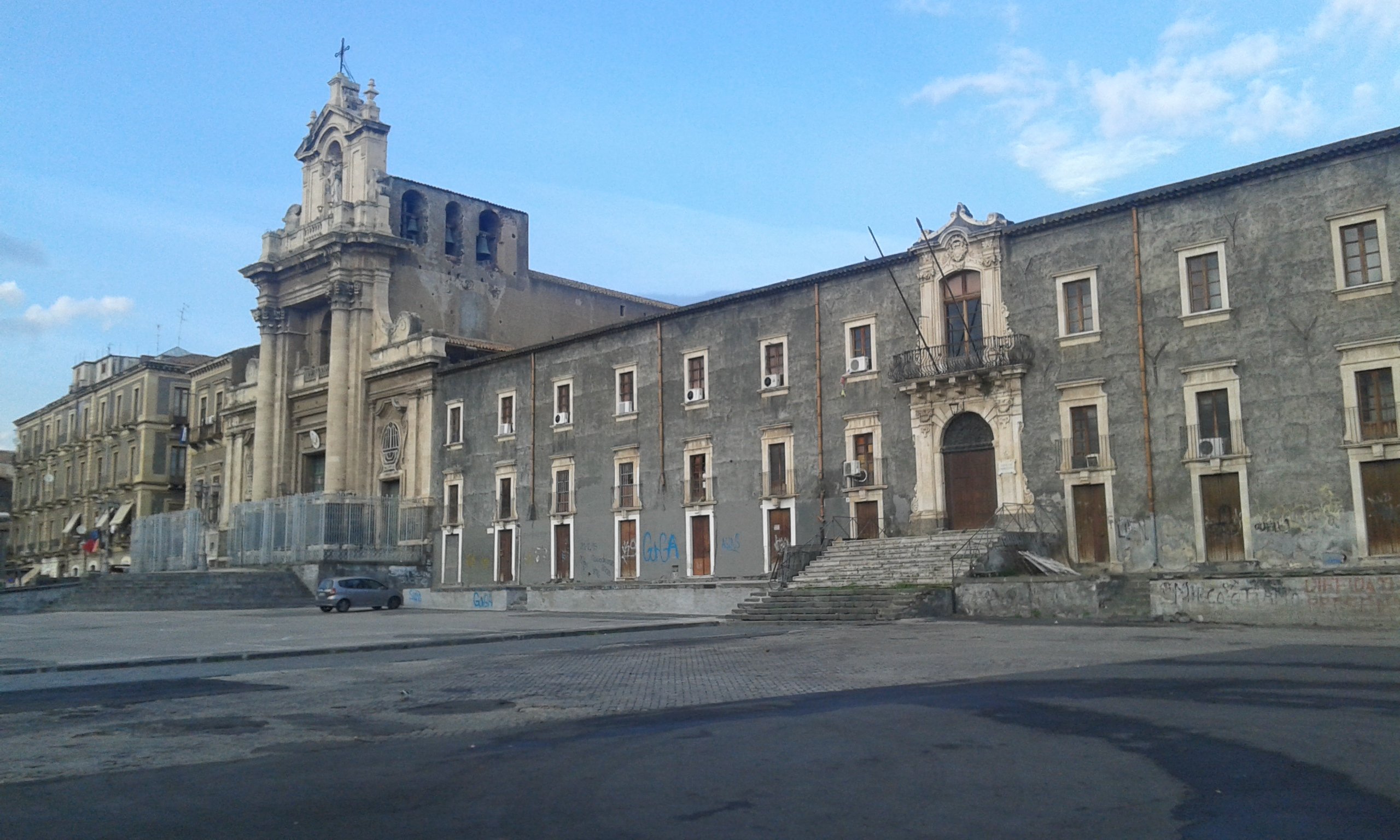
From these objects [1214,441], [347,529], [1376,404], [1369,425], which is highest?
[1376,404]

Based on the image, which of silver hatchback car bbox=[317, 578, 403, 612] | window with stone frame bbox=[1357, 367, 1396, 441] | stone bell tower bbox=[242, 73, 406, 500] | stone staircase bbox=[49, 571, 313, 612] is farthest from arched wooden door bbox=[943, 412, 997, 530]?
stone bell tower bbox=[242, 73, 406, 500]

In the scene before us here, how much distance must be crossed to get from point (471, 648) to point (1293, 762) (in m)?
15.2

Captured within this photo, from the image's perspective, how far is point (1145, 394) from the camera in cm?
2911

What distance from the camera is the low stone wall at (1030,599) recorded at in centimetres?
2366

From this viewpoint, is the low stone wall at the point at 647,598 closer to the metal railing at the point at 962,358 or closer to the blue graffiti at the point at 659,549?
the blue graffiti at the point at 659,549

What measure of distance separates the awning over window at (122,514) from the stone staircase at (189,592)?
26.5m

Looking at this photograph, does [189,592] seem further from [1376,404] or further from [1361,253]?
[1361,253]

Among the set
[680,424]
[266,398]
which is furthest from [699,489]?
[266,398]

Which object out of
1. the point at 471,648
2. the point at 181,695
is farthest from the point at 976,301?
the point at 181,695

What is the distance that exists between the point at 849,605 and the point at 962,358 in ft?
31.5

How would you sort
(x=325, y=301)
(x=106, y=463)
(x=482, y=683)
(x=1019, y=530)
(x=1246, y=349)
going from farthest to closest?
(x=106, y=463), (x=325, y=301), (x=1019, y=530), (x=1246, y=349), (x=482, y=683)

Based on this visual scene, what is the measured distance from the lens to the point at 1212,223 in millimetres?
28484

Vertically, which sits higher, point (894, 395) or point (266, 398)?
point (266, 398)

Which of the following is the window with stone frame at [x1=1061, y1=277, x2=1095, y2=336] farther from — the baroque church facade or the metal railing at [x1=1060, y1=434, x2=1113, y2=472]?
the metal railing at [x1=1060, y1=434, x2=1113, y2=472]
